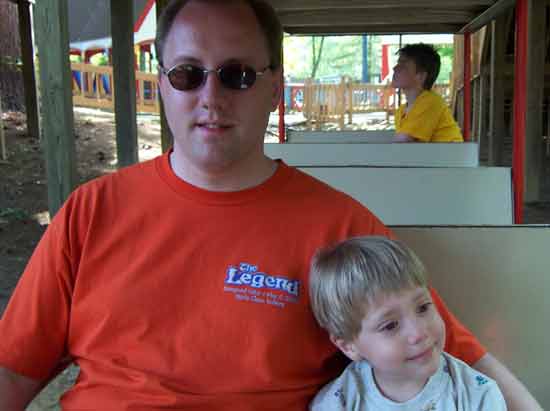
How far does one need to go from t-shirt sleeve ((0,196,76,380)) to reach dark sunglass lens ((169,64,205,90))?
0.40m

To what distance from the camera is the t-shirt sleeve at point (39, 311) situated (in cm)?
131

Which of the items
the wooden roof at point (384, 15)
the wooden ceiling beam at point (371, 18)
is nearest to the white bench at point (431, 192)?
the wooden roof at point (384, 15)

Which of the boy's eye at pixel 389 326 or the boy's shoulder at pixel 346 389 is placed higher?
the boy's eye at pixel 389 326

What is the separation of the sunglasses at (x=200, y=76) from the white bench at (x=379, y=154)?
196cm

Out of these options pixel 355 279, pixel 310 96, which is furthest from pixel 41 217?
pixel 310 96

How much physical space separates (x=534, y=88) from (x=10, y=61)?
8.28 m

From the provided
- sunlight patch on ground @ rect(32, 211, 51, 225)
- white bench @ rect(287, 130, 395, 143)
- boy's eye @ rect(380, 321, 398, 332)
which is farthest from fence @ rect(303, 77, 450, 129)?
boy's eye @ rect(380, 321, 398, 332)

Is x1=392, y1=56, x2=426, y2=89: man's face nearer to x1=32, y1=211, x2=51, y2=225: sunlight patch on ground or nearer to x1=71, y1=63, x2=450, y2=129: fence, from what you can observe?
x1=32, y1=211, x2=51, y2=225: sunlight patch on ground

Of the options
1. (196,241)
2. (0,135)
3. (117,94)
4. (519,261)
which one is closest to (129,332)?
(196,241)

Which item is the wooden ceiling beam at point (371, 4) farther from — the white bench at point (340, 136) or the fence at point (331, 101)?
the fence at point (331, 101)

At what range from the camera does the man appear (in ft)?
4.19

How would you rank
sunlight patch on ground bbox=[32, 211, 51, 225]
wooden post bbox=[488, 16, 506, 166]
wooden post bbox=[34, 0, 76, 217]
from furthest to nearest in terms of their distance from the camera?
wooden post bbox=[488, 16, 506, 166]
sunlight patch on ground bbox=[32, 211, 51, 225]
wooden post bbox=[34, 0, 76, 217]

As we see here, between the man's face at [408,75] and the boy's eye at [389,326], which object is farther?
the man's face at [408,75]

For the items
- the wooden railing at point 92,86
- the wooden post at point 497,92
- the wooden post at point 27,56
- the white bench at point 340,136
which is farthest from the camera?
the wooden railing at point 92,86
